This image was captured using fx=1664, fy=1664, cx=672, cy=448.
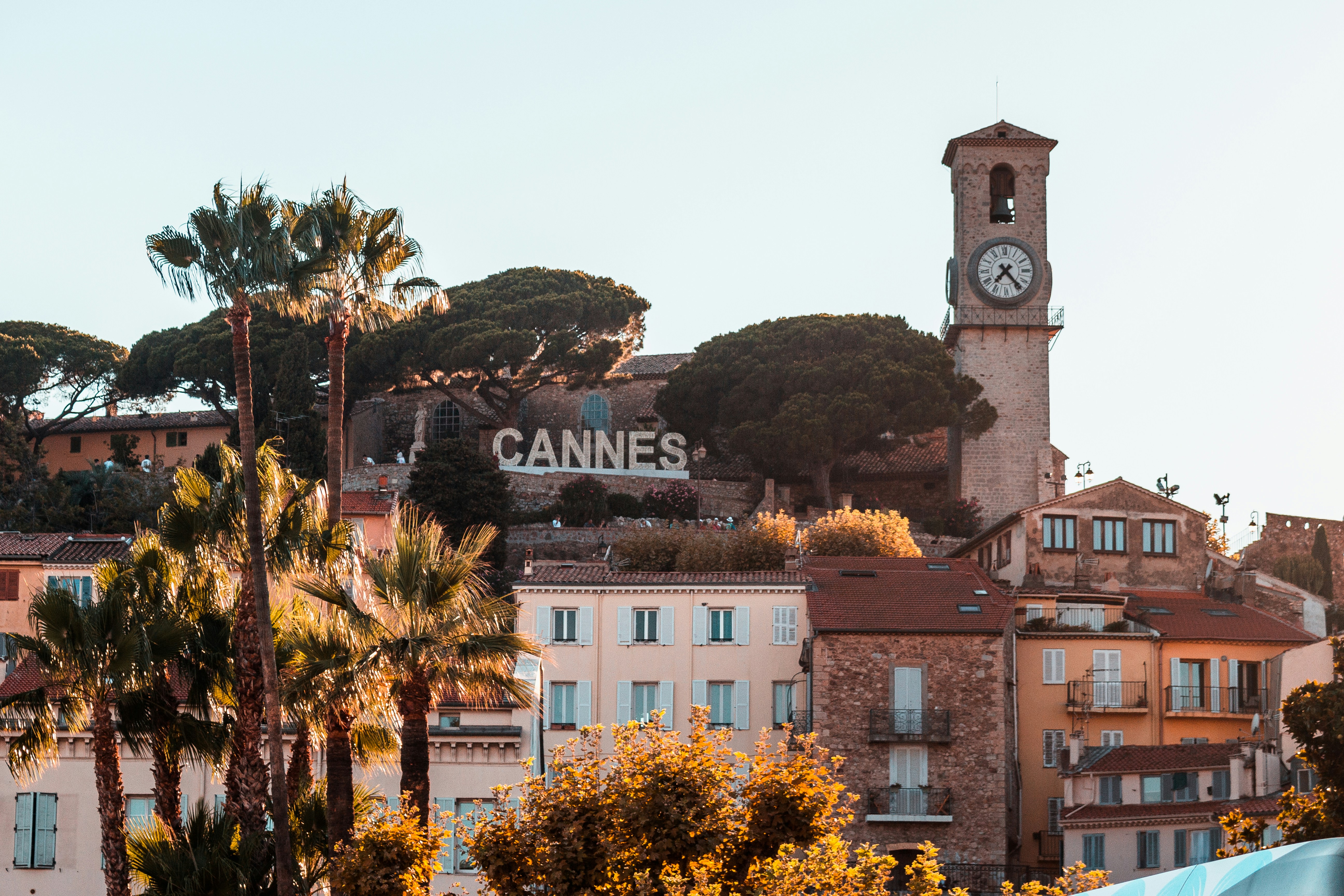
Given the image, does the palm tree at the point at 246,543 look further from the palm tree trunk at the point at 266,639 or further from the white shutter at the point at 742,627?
the white shutter at the point at 742,627

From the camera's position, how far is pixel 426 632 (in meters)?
23.4

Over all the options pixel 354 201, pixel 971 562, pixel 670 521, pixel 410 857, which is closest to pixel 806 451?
pixel 670 521

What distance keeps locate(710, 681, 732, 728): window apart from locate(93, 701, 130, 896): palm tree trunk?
19586mm

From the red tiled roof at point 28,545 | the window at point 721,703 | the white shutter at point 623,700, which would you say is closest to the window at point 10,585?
the red tiled roof at point 28,545

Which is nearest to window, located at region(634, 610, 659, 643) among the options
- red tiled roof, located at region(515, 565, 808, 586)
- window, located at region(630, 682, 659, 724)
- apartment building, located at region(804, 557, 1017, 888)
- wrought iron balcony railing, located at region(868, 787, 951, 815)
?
red tiled roof, located at region(515, 565, 808, 586)

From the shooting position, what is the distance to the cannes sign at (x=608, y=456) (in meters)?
71.9

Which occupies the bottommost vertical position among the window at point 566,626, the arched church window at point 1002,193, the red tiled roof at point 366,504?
the window at point 566,626

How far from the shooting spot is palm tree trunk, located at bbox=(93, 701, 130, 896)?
78.2ft

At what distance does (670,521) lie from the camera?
212ft

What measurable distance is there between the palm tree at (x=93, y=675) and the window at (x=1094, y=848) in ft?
73.8

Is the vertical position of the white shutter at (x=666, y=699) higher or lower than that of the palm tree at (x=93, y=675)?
lower

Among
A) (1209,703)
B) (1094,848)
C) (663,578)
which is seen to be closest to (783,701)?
(663,578)

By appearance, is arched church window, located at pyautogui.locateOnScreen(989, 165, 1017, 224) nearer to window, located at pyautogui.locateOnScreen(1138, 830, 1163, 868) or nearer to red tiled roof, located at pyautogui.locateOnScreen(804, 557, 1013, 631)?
red tiled roof, located at pyautogui.locateOnScreen(804, 557, 1013, 631)

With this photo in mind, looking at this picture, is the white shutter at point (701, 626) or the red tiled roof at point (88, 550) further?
the white shutter at point (701, 626)
